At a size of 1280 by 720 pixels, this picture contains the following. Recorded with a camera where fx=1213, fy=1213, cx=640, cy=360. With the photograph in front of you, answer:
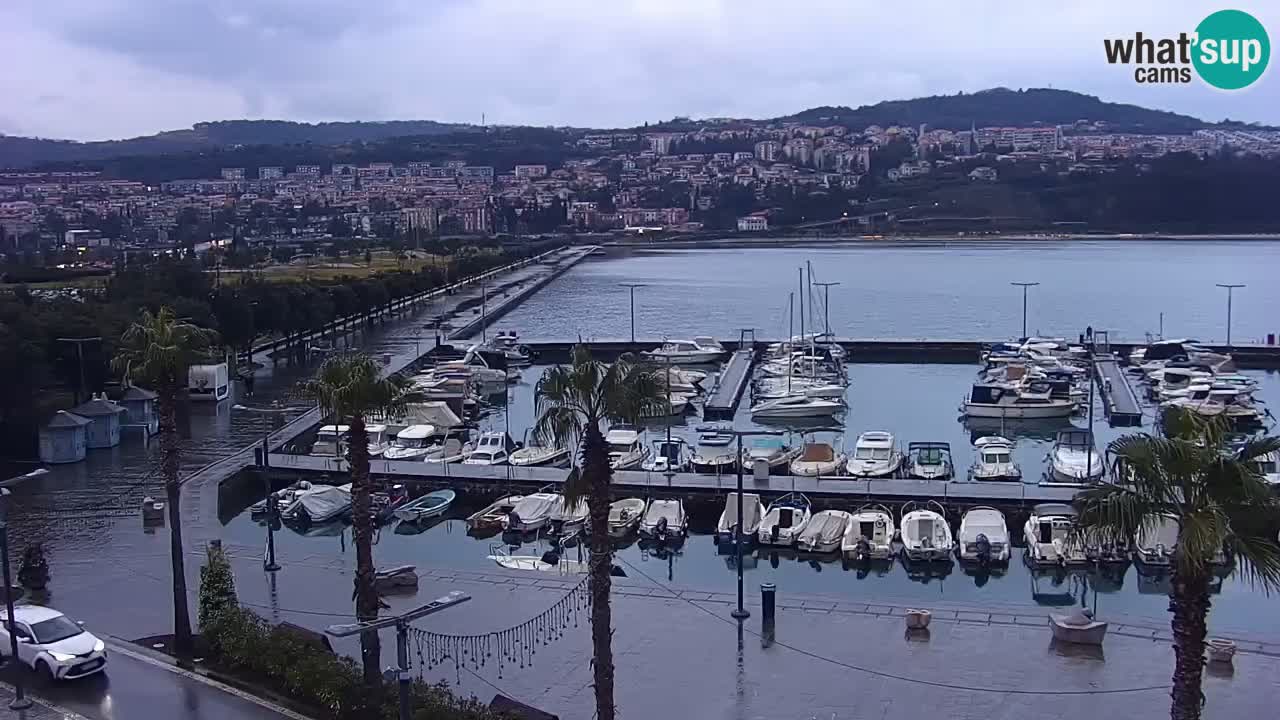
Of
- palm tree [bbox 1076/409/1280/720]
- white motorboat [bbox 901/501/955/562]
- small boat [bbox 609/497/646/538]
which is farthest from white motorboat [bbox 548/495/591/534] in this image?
palm tree [bbox 1076/409/1280/720]

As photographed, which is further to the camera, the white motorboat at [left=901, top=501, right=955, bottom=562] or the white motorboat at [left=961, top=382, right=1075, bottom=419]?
the white motorboat at [left=961, top=382, right=1075, bottom=419]

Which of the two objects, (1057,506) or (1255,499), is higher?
(1255,499)

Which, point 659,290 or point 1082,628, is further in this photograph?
point 659,290

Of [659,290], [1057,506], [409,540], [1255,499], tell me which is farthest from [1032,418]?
[659,290]

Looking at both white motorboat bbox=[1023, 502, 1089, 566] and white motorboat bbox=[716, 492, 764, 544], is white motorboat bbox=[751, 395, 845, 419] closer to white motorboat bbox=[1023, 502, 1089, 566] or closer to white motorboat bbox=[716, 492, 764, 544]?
white motorboat bbox=[716, 492, 764, 544]

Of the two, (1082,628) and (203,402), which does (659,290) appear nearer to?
(203,402)

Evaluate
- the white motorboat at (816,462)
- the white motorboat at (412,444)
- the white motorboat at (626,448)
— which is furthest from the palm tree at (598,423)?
the white motorboat at (412,444)

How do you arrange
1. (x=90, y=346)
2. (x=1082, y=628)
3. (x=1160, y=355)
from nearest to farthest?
1. (x=1082, y=628)
2. (x=90, y=346)
3. (x=1160, y=355)
